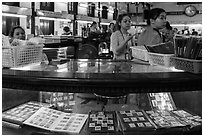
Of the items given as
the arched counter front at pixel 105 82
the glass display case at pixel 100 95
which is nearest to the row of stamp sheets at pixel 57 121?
the glass display case at pixel 100 95

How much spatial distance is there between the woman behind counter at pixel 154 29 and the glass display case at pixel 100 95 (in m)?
1.20

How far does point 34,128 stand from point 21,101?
1.22ft

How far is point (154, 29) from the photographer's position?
3.29m

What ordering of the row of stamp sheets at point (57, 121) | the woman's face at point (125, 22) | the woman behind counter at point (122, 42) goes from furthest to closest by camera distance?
the woman's face at point (125, 22)
the woman behind counter at point (122, 42)
the row of stamp sheets at point (57, 121)

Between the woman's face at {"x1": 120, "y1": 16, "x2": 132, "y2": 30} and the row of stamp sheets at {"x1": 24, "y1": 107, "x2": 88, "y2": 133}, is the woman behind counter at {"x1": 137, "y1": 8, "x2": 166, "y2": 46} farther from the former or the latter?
the row of stamp sheets at {"x1": 24, "y1": 107, "x2": 88, "y2": 133}

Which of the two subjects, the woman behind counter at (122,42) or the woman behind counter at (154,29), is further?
the woman behind counter at (122,42)

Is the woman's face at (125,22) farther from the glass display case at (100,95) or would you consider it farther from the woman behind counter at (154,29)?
the glass display case at (100,95)

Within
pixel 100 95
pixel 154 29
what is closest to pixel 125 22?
pixel 154 29

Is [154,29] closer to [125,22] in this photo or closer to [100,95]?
[125,22]

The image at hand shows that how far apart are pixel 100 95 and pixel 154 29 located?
68.7 inches

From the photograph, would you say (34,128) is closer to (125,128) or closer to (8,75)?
(8,75)

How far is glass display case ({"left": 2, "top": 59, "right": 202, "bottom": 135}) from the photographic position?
1435mm

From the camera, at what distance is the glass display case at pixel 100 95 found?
4.71ft

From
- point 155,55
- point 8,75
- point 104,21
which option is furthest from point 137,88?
point 104,21
